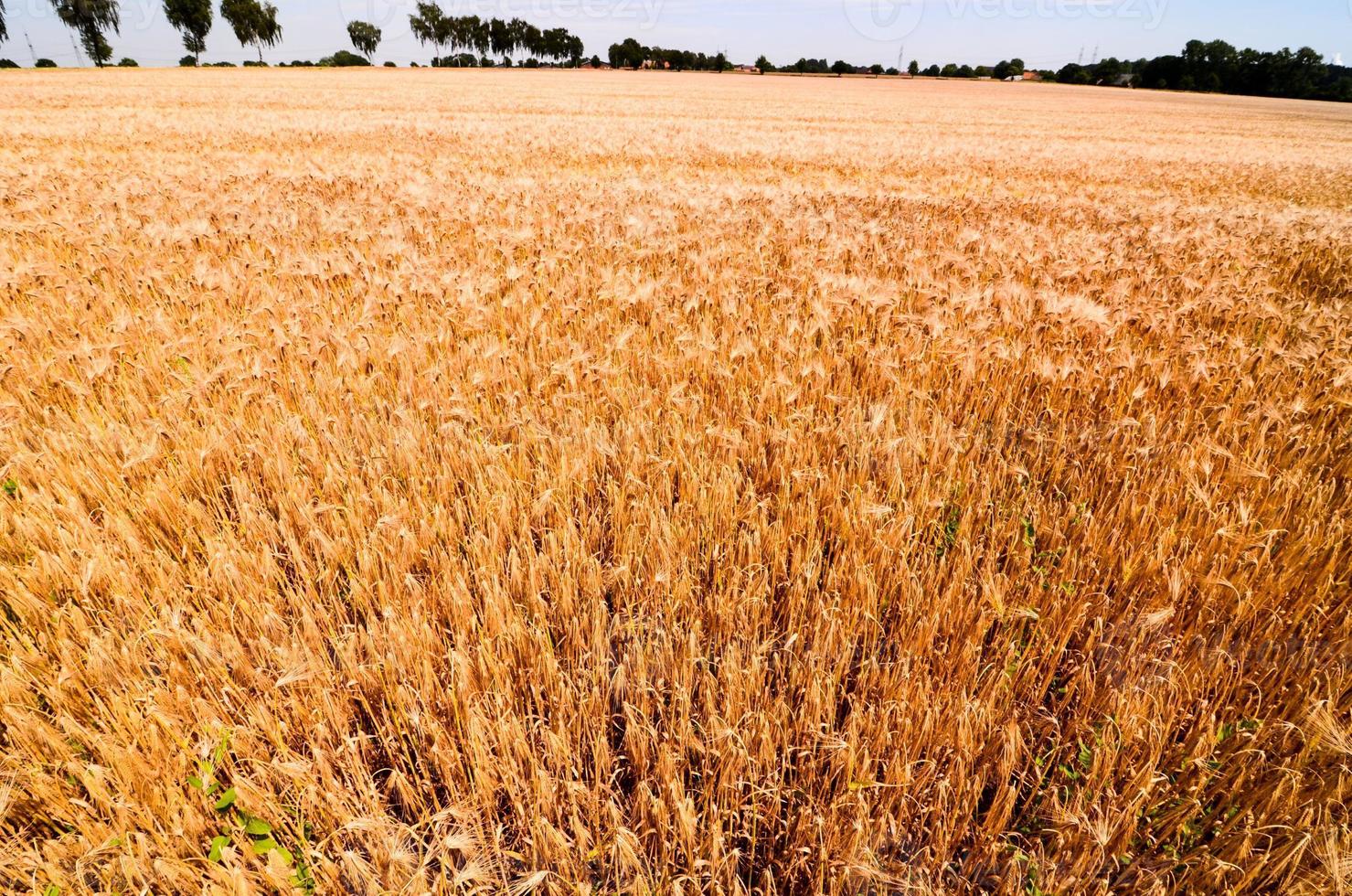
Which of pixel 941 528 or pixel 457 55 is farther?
pixel 457 55

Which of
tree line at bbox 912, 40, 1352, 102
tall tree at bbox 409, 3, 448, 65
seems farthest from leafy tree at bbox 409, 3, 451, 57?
tree line at bbox 912, 40, 1352, 102

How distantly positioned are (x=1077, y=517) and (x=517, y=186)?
792 cm

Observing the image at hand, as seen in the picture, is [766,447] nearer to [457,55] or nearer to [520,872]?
[520,872]

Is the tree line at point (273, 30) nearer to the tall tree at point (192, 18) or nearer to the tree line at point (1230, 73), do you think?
the tall tree at point (192, 18)

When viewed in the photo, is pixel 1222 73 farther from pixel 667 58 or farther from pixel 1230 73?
pixel 667 58

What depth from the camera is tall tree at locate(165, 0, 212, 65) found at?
79.7 meters

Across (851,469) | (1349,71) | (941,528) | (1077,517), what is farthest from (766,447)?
(1349,71)

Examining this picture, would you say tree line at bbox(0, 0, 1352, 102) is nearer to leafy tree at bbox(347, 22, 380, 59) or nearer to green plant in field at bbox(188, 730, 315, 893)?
leafy tree at bbox(347, 22, 380, 59)

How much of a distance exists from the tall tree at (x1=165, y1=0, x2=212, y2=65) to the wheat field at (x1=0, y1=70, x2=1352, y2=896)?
111244 mm

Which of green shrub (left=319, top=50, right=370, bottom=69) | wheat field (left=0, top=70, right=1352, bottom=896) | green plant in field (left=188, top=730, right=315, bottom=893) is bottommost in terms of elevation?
green plant in field (left=188, top=730, right=315, bottom=893)

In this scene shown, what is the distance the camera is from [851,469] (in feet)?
7.57

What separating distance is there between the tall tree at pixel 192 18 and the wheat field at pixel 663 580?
111244mm

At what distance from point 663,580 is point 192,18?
386ft

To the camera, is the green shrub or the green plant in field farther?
the green shrub
